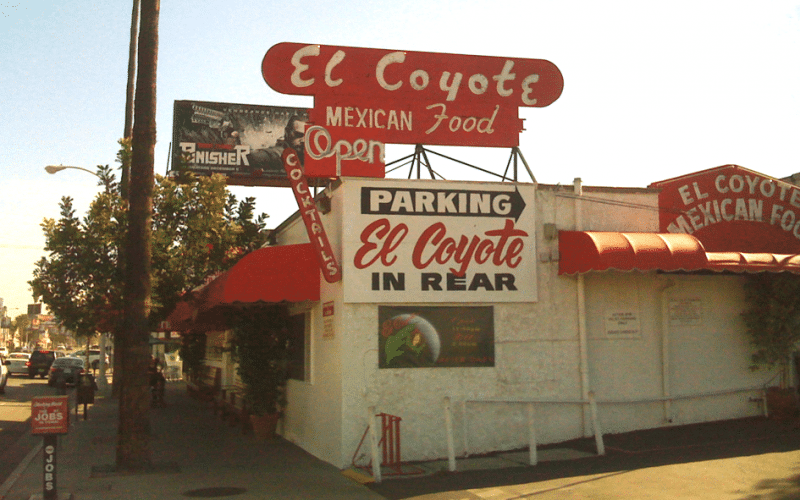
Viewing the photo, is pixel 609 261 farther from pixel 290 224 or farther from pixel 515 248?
pixel 290 224

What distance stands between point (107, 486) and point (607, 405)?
7.69m

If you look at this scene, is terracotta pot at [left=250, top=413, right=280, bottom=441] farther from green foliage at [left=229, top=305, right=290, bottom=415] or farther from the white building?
the white building

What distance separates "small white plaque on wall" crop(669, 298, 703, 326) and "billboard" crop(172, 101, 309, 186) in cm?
2195

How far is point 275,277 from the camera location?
12531 mm

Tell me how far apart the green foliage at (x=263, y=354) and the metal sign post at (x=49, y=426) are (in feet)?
18.6

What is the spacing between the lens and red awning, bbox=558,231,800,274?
1156cm

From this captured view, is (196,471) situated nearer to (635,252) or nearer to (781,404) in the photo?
(635,252)

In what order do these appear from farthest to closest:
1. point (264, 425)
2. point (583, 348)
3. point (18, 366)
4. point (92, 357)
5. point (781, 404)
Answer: point (92, 357)
point (18, 366)
point (264, 425)
point (781, 404)
point (583, 348)

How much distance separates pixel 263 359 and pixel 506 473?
6.55 meters

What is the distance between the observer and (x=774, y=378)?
13.6m

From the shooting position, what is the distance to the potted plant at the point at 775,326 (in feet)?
43.1

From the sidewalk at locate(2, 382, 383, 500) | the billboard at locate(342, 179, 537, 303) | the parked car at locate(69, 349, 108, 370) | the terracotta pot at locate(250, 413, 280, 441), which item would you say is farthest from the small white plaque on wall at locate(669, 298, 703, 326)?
the parked car at locate(69, 349, 108, 370)

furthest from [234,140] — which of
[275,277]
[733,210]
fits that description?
[733,210]

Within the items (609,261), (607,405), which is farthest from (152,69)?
(607,405)
